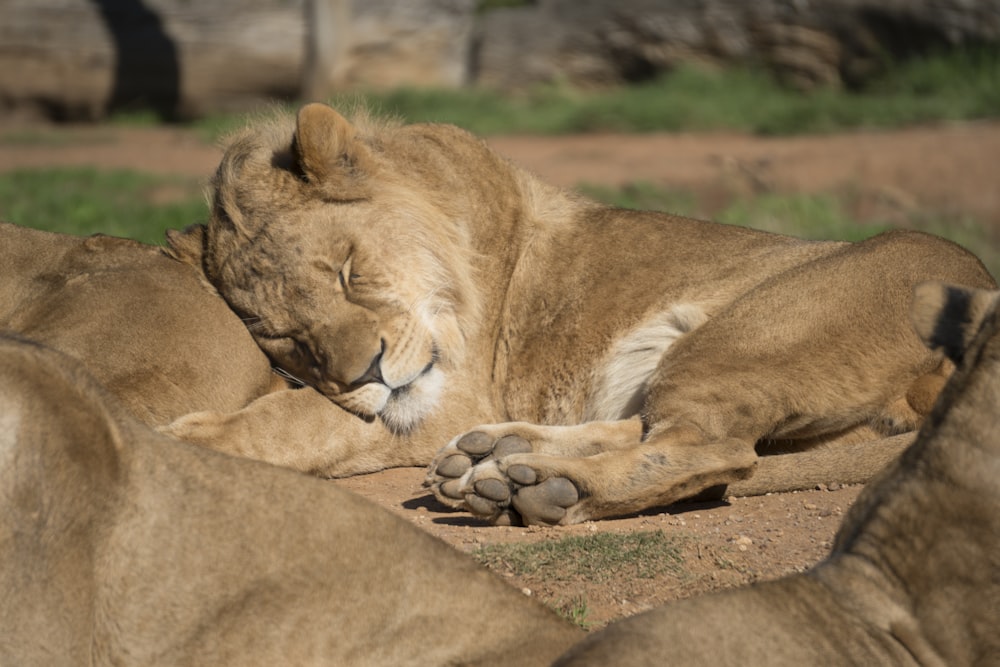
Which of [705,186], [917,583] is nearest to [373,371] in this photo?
[917,583]

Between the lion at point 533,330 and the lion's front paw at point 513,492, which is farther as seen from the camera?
the lion at point 533,330

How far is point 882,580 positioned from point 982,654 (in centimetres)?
23

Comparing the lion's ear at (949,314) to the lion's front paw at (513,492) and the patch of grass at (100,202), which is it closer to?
the lion's front paw at (513,492)

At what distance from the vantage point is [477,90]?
55.7ft

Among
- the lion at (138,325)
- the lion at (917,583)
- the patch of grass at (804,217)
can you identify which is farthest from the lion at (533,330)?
the patch of grass at (804,217)

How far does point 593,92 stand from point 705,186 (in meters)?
6.47

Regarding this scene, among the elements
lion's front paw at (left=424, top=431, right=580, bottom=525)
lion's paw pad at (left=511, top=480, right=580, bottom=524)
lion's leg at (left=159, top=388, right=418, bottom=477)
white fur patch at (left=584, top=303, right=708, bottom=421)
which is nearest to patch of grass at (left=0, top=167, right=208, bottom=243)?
lion's leg at (left=159, top=388, right=418, bottom=477)

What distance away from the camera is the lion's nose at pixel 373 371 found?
5137 millimetres

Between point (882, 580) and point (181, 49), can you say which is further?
point (181, 49)

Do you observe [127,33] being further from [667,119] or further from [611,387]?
[611,387]

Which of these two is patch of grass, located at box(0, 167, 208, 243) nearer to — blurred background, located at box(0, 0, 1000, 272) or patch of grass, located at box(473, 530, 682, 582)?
blurred background, located at box(0, 0, 1000, 272)

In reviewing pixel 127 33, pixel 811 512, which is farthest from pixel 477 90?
pixel 811 512

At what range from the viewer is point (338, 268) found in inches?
206

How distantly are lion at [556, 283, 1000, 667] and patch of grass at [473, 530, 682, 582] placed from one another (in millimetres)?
1019
